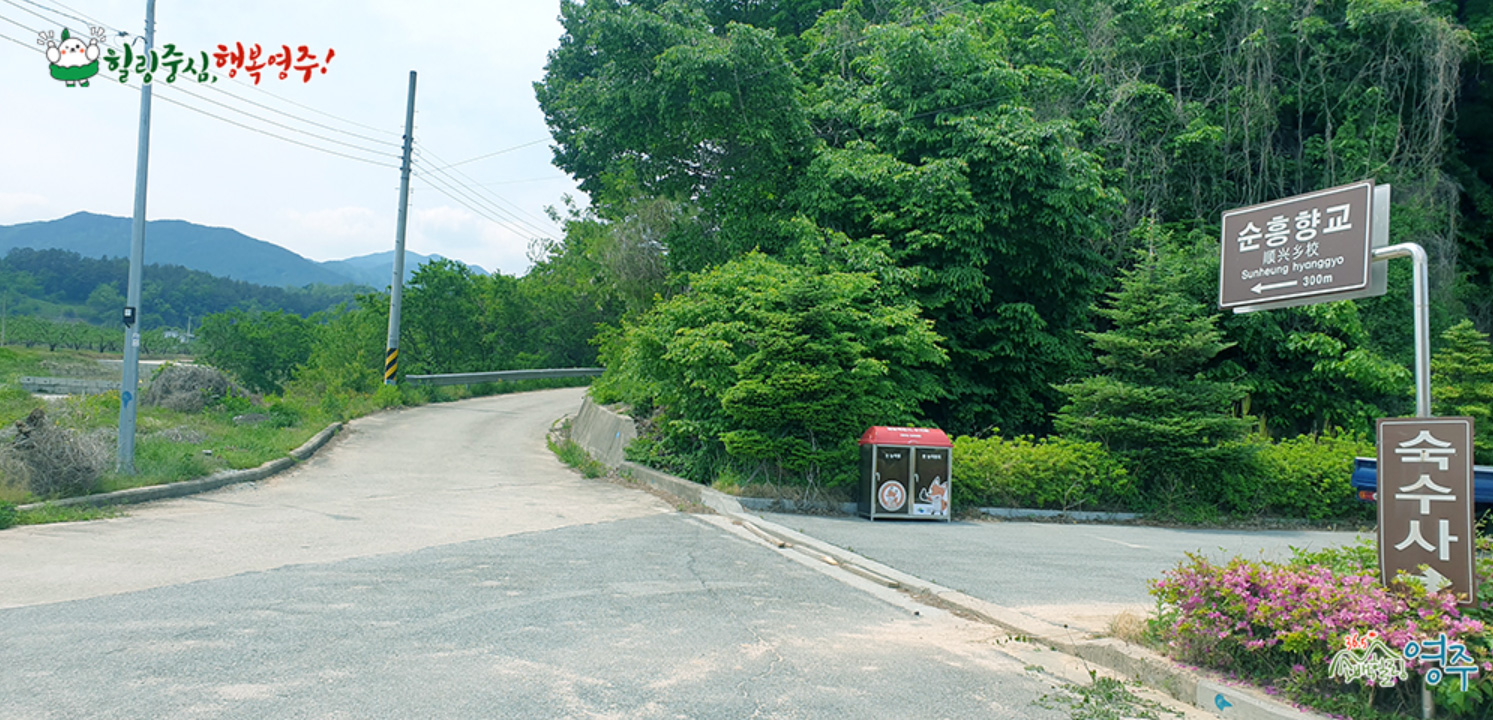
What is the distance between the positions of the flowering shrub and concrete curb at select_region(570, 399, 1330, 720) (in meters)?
0.19

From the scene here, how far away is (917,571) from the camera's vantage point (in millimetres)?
8992

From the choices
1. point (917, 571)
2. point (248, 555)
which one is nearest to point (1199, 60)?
point (917, 571)

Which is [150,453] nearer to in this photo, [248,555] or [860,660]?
[248,555]

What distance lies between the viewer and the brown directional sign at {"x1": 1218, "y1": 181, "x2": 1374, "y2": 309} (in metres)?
5.41

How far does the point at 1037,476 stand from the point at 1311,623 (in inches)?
397

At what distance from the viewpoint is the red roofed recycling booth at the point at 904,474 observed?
43.5 feet

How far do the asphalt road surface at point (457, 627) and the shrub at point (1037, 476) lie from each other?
4.94 m

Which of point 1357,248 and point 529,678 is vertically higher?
point 1357,248

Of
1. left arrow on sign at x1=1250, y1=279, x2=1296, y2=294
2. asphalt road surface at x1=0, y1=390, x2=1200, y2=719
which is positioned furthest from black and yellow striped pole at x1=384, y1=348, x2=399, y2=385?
left arrow on sign at x1=1250, y1=279, x2=1296, y2=294

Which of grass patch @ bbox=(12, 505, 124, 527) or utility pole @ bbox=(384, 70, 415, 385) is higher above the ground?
utility pole @ bbox=(384, 70, 415, 385)

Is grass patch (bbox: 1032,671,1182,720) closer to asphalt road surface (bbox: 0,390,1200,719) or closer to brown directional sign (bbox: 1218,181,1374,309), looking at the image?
asphalt road surface (bbox: 0,390,1200,719)

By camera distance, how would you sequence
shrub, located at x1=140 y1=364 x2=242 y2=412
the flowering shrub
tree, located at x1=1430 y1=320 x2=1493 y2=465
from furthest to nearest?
shrub, located at x1=140 y1=364 x2=242 y2=412 < tree, located at x1=1430 y1=320 x2=1493 y2=465 < the flowering shrub

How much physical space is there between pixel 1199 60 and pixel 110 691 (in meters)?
23.9

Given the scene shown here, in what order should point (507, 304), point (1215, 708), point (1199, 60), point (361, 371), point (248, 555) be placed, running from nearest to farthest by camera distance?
point (1215, 708)
point (248, 555)
point (1199, 60)
point (361, 371)
point (507, 304)
